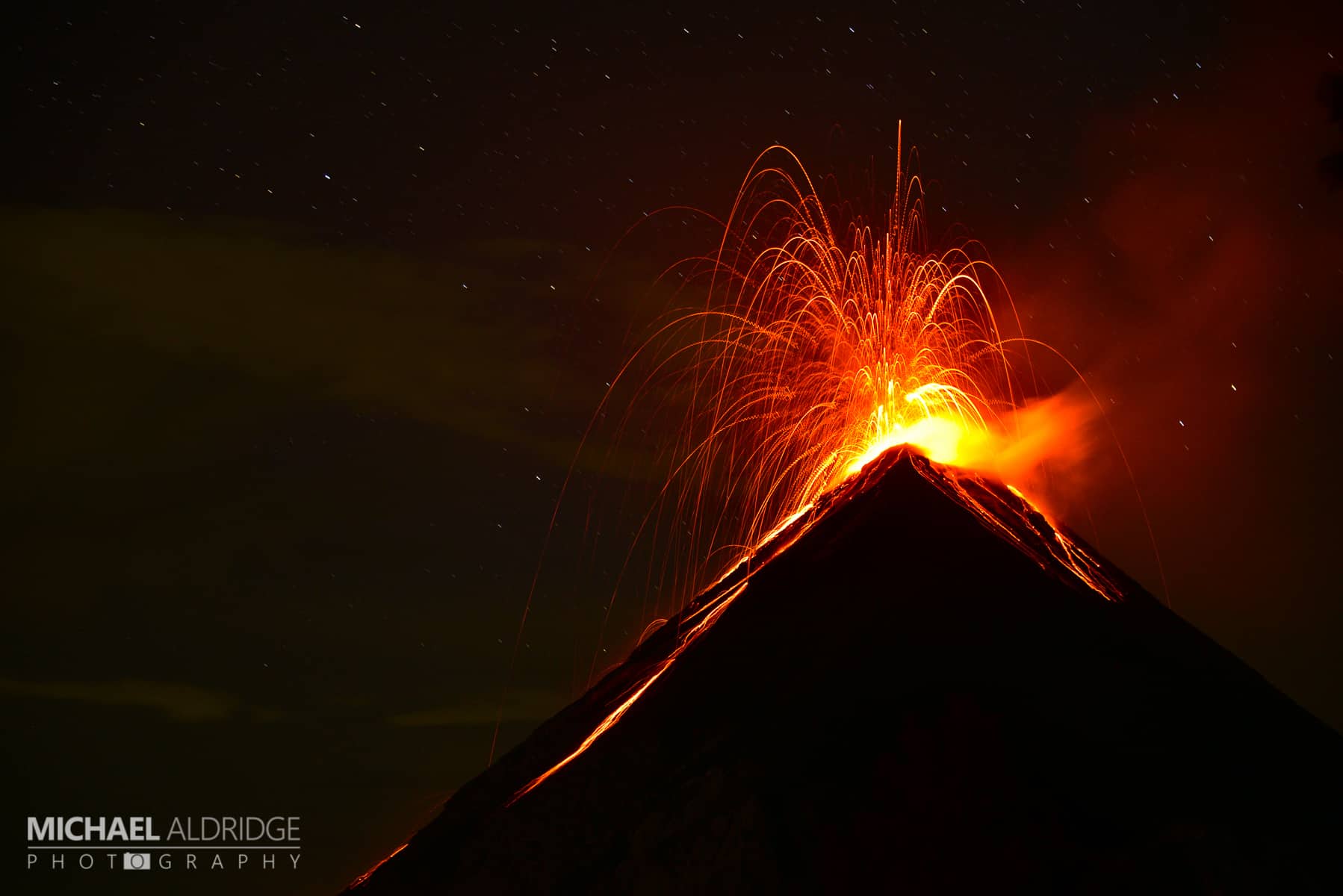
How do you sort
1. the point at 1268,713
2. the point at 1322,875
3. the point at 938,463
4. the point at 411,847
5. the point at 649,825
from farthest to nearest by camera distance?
the point at 938,463, the point at 411,847, the point at 1268,713, the point at 649,825, the point at 1322,875

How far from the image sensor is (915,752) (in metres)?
23.5

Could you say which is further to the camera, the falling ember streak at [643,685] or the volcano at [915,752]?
the falling ember streak at [643,685]

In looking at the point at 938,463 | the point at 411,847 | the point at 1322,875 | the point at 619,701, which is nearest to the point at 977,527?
the point at 938,463

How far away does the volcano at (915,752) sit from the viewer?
70.5 feet

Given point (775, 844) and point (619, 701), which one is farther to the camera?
point (619, 701)

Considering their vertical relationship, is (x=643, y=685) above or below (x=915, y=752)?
above

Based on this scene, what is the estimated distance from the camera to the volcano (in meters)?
21.5

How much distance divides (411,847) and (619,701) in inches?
226

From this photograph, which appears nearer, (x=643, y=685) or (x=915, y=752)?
(x=915, y=752)

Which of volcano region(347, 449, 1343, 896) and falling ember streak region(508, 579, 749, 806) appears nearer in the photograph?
volcano region(347, 449, 1343, 896)

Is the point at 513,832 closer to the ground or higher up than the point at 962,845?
higher up

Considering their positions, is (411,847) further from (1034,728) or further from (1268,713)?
(1268,713)

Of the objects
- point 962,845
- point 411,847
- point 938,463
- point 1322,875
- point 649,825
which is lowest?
point 1322,875

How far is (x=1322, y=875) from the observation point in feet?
68.4
